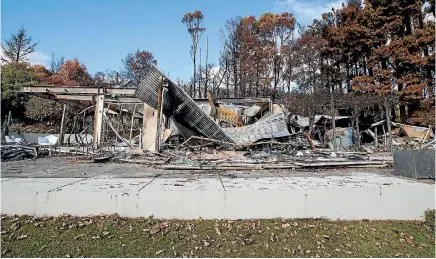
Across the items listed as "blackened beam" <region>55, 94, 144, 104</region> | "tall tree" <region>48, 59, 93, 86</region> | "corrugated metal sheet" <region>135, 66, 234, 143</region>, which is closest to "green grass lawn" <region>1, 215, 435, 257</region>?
"corrugated metal sheet" <region>135, 66, 234, 143</region>

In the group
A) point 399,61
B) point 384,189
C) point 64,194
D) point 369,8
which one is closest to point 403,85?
point 399,61

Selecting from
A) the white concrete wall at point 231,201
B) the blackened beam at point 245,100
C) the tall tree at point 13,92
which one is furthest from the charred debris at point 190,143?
the tall tree at point 13,92

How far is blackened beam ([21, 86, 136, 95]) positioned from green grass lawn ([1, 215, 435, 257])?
1003 centimetres

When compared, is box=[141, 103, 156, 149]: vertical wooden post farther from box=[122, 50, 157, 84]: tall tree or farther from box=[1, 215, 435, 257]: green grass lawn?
box=[122, 50, 157, 84]: tall tree

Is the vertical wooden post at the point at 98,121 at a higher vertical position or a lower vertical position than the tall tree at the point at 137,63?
lower

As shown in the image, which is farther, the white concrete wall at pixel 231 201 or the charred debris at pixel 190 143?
the charred debris at pixel 190 143

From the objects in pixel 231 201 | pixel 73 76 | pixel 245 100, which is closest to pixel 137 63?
pixel 73 76

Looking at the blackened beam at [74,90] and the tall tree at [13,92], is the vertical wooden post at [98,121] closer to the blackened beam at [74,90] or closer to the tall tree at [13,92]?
the blackened beam at [74,90]

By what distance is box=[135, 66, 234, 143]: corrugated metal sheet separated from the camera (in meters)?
11.2

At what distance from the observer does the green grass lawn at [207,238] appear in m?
3.83

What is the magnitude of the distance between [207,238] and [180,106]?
842cm

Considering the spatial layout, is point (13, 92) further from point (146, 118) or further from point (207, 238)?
point (207, 238)

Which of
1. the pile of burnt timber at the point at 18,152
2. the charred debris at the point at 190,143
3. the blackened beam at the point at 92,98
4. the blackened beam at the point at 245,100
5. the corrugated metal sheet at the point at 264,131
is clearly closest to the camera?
the charred debris at the point at 190,143

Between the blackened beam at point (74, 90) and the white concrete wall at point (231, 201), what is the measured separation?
9.42 meters
